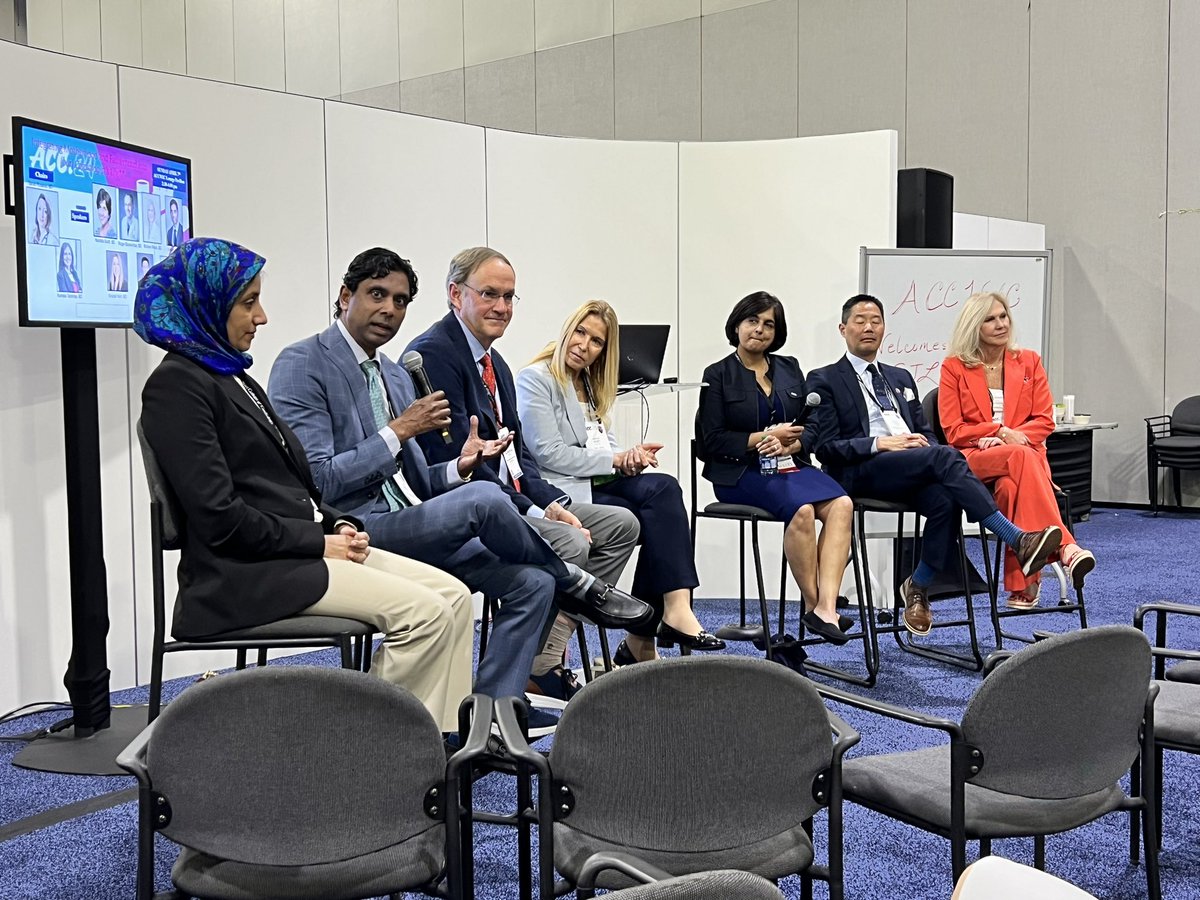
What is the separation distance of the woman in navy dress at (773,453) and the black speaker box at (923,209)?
6.85 feet

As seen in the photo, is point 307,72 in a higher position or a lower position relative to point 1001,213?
higher

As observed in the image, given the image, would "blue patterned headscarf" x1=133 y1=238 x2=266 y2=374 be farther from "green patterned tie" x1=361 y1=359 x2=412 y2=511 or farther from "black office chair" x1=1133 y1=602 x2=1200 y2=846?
"black office chair" x1=1133 y1=602 x2=1200 y2=846

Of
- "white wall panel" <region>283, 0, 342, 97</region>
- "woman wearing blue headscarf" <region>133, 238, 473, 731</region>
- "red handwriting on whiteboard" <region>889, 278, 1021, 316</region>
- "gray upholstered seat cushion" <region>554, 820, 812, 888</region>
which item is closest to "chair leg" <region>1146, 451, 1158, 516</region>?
"red handwriting on whiteboard" <region>889, 278, 1021, 316</region>

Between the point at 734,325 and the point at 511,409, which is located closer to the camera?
the point at 511,409

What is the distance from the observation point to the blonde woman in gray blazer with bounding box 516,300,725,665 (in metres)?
3.97

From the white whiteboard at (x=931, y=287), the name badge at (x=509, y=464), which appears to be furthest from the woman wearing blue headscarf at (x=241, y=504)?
the white whiteboard at (x=931, y=287)

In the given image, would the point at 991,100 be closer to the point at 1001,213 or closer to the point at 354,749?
the point at 1001,213

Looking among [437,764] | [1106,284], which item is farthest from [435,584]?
[1106,284]

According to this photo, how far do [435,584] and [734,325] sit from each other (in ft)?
7.09

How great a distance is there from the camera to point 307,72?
41.6 feet

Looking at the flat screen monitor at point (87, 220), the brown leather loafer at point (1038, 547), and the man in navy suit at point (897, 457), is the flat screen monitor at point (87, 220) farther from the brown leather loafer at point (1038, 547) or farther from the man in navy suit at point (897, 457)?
the brown leather loafer at point (1038, 547)

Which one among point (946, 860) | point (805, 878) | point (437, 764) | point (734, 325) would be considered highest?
point (734, 325)

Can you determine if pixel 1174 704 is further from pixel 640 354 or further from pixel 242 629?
pixel 640 354

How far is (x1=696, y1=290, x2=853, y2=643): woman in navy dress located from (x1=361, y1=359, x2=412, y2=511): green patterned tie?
1.66m
